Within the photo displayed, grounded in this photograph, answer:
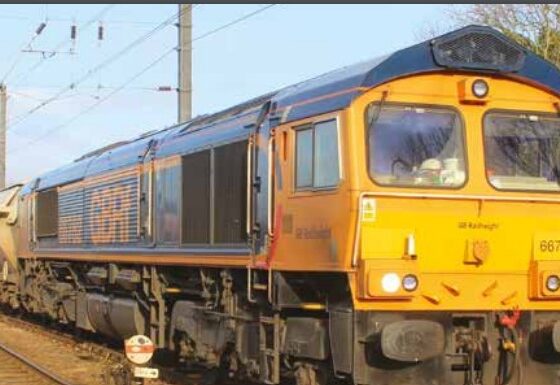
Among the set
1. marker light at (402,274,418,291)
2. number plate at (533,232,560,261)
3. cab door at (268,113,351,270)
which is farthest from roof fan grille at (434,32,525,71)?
marker light at (402,274,418,291)

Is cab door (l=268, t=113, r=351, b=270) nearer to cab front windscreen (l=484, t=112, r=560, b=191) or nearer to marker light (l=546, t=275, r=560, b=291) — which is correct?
cab front windscreen (l=484, t=112, r=560, b=191)

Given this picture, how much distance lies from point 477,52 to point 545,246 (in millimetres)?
1987

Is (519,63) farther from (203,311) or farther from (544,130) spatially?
(203,311)

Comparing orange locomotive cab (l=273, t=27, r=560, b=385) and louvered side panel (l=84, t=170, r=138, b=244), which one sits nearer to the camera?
orange locomotive cab (l=273, t=27, r=560, b=385)

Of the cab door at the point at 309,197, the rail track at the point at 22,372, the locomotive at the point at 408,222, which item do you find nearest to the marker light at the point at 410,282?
the locomotive at the point at 408,222

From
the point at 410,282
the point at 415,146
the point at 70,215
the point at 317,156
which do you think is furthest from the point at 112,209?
the point at 410,282

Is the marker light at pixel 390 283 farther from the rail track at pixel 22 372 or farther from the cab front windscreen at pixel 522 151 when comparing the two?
the rail track at pixel 22 372

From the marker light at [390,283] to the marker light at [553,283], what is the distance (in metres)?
1.63

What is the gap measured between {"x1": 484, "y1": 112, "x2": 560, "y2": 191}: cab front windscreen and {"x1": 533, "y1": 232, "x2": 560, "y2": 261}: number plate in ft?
1.63

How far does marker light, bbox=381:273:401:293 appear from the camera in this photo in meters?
8.09

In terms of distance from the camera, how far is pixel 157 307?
13648 millimetres

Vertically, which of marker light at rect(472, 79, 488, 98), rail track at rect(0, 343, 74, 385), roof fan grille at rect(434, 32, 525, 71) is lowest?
rail track at rect(0, 343, 74, 385)

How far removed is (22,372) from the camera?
15.2 meters

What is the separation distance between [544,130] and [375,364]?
300cm
